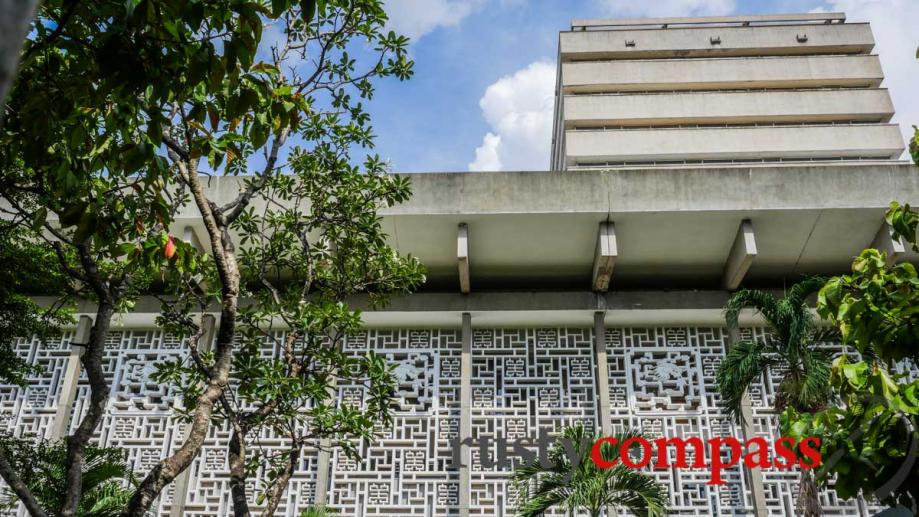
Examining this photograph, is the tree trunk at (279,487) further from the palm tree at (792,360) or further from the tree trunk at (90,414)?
the palm tree at (792,360)

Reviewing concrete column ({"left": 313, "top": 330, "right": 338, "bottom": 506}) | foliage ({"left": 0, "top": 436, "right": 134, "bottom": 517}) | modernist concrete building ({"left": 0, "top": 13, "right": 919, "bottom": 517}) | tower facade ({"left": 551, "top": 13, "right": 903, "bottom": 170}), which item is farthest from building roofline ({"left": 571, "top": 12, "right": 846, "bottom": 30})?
foliage ({"left": 0, "top": 436, "right": 134, "bottom": 517})

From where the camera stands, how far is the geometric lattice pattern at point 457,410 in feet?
35.2

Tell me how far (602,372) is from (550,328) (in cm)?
Answer: 114

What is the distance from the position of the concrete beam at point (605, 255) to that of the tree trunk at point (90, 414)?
6916mm

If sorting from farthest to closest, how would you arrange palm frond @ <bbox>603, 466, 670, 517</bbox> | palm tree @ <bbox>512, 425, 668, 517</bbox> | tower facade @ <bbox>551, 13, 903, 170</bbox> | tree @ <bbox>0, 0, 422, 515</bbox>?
tower facade @ <bbox>551, 13, 903, 170</bbox>
palm frond @ <bbox>603, 466, 670, 517</bbox>
palm tree @ <bbox>512, 425, 668, 517</bbox>
tree @ <bbox>0, 0, 422, 515</bbox>

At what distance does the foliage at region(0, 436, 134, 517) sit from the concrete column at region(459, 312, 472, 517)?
14.1 feet

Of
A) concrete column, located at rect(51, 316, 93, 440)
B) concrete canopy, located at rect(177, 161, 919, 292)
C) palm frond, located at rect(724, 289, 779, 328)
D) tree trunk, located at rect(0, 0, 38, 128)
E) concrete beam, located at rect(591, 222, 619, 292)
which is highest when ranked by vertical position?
concrete canopy, located at rect(177, 161, 919, 292)

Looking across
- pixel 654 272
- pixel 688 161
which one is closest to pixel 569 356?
pixel 654 272

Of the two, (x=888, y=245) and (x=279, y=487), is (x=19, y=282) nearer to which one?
(x=279, y=487)

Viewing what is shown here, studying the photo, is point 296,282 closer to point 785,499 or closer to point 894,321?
point 894,321

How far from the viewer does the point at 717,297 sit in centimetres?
1140

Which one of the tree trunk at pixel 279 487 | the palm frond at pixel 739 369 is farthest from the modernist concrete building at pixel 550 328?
the tree trunk at pixel 279 487

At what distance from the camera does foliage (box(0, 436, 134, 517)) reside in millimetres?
7664

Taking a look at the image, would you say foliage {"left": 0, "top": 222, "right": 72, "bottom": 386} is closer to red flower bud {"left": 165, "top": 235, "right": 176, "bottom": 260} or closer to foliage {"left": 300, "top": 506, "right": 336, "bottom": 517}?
foliage {"left": 300, "top": 506, "right": 336, "bottom": 517}
